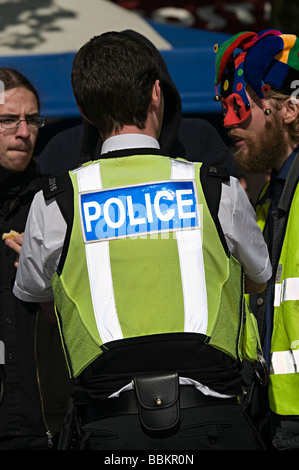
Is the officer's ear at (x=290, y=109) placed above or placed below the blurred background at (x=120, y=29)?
below

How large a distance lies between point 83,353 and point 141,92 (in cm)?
89

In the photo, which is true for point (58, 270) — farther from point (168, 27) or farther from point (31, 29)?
point (168, 27)

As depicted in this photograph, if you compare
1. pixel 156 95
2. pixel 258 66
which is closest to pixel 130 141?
pixel 156 95

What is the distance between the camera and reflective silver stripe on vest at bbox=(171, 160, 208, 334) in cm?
241

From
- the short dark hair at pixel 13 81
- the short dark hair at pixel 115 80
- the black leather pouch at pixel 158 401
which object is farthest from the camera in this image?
the short dark hair at pixel 13 81

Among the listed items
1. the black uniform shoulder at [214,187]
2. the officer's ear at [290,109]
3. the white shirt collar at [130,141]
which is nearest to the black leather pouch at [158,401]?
the black uniform shoulder at [214,187]

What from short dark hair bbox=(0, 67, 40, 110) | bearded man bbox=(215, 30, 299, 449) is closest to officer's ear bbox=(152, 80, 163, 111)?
bearded man bbox=(215, 30, 299, 449)

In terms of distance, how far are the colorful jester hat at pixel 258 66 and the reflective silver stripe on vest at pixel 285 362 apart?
1083 millimetres

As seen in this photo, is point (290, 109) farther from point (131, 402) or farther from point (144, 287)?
point (131, 402)

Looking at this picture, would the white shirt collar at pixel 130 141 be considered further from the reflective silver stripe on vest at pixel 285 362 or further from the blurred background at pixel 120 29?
the blurred background at pixel 120 29

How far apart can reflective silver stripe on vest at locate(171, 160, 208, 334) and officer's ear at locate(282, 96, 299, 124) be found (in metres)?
1.08

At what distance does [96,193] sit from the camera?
2.46m

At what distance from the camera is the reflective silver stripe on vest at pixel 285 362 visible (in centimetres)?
286

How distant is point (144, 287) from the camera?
2.40 m
